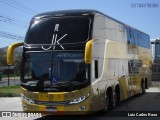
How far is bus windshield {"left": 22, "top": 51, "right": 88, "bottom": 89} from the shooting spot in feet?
39.7

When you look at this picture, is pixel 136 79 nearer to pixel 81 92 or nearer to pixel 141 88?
pixel 141 88

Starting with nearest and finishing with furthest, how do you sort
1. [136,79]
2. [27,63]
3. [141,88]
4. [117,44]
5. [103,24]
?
[27,63], [103,24], [117,44], [136,79], [141,88]

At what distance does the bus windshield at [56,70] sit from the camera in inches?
476

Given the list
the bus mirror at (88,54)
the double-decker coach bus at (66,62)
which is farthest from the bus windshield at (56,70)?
the bus mirror at (88,54)

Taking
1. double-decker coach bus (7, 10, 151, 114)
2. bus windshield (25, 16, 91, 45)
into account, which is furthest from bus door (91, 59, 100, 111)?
bus windshield (25, 16, 91, 45)

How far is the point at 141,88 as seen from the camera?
22797 mm

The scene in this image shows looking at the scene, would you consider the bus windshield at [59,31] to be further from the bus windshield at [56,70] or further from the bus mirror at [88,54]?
the bus mirror at [88,54]

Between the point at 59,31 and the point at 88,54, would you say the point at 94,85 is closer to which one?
the point at 88,54

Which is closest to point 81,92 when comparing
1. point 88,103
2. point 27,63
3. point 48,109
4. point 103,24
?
point 88,103

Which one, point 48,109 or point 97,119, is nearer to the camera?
point 48,109

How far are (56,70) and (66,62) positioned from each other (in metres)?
0.42

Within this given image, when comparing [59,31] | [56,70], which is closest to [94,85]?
[56,70]

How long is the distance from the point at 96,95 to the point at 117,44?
13.9ft

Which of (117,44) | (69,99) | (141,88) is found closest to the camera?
(69,99)
